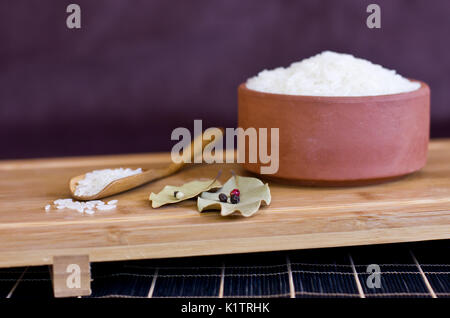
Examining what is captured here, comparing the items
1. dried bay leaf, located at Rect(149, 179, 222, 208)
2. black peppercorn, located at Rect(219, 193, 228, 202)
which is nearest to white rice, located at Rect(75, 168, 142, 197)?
dried bay leaf, located at Rect(149, 179, 222, 208)

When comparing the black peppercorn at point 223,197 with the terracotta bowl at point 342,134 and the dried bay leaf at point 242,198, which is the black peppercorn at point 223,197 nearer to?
the dried bay leaf at point 242,198

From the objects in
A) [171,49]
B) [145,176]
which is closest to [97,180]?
[145,176]

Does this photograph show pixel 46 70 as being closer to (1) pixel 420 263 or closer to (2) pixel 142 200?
(2) pixel 142 200

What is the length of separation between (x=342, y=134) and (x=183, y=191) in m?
0.34

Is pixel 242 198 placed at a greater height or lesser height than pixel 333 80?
lesser

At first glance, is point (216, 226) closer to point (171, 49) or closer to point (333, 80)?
point (333, 80)

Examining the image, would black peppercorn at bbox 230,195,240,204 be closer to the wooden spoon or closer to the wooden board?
the wooden board

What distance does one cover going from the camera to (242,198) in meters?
1.33

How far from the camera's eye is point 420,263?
133 centimetres

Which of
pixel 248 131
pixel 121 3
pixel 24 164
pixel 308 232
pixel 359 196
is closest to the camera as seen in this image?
pixel 308 232

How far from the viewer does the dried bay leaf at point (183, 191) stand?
1.33 m

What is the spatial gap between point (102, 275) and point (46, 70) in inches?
47.9

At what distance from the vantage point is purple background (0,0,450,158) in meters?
2.31

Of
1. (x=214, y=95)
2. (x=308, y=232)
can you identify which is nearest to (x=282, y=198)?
(x=308, y=232)
